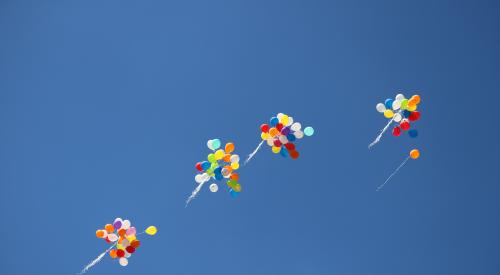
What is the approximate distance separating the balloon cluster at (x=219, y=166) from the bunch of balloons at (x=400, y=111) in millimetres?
2115

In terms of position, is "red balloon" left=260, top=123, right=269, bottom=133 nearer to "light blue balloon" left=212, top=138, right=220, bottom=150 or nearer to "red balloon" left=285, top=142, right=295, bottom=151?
"red balloon" left=285, top=142, right=295, bottom=151

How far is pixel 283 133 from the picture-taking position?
29.3 feet

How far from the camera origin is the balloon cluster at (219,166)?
8859 millimetres

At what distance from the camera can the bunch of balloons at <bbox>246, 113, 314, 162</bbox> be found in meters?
8.92

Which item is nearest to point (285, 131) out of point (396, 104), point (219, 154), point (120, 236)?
point (219, 154)

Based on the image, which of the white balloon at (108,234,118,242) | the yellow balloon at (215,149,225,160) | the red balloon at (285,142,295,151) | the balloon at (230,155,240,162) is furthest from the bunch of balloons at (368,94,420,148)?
the white balloon at (108,234,118,242)

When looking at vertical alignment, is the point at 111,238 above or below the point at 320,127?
below

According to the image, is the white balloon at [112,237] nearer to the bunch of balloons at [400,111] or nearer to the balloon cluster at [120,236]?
the balloon cluster at [120,236]

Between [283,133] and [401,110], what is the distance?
1726 millimetres

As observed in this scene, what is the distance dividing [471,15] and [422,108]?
6.07 feet

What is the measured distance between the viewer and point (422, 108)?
1130cm

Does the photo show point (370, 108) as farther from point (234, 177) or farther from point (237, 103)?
point (234, 177)

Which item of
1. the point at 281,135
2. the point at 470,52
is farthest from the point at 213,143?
the point at 470,52

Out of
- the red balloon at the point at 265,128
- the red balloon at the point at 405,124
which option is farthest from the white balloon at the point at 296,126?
the red balloon at the point at 405,124
